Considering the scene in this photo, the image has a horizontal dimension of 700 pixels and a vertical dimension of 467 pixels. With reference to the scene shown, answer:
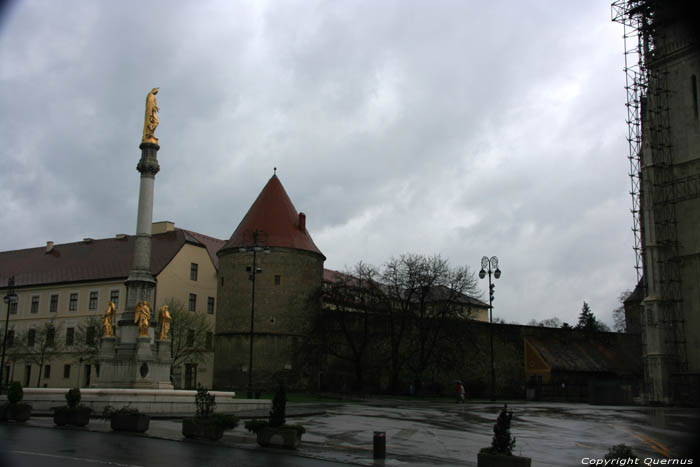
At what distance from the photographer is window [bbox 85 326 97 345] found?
172ft

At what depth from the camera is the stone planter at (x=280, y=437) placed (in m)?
15.6

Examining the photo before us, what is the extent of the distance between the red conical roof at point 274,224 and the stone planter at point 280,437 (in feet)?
Result: 131

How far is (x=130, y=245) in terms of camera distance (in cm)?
6372

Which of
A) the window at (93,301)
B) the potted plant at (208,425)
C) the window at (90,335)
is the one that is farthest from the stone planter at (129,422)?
the window at (93,301)

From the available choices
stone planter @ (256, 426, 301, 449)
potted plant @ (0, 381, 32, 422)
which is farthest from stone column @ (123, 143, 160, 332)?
stone planter @ (256, 426, 301, 449)

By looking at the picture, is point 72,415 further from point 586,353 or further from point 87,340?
point 586,353

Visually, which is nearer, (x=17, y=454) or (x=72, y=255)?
(x=17, y=454)

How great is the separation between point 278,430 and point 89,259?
53231 mm

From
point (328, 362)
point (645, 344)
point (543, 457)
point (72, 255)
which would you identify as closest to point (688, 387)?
point (645, 344)

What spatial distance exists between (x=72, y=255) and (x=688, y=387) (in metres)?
53.6

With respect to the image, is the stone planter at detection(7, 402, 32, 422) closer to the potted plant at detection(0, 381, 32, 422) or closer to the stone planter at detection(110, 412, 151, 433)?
the potted plant at detection(0, 381, 32, 422)

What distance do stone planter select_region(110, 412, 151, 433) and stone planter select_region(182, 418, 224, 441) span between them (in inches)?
66.8

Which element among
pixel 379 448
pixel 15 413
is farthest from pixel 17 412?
pixel 379 448

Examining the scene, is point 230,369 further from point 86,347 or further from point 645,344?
point 645,344
